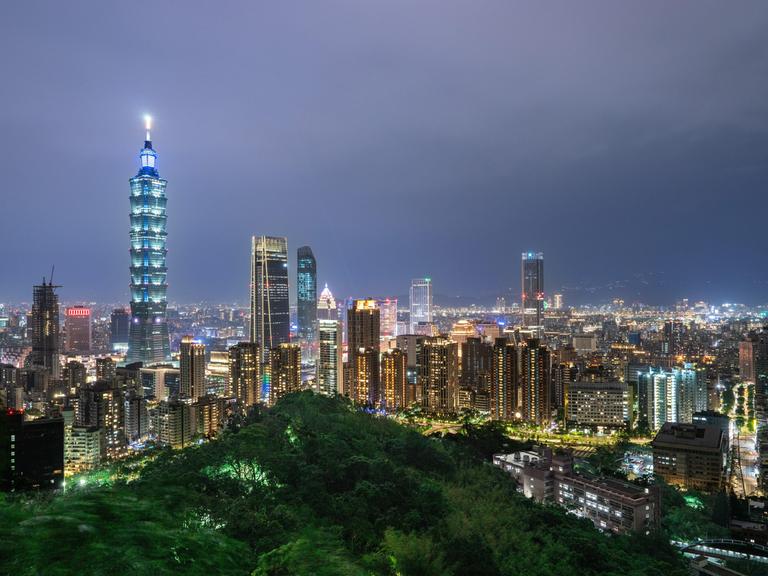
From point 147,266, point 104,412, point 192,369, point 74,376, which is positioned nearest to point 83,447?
point 104,412

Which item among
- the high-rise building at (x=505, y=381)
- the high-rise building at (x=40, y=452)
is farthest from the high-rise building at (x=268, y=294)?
the high-rise building at (x=40, y=452)

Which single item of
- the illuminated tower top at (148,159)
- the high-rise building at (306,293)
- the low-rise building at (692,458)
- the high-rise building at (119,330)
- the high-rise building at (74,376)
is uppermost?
the illuminated tower top at (148,159)

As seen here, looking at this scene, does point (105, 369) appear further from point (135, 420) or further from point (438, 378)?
point (438, 378)

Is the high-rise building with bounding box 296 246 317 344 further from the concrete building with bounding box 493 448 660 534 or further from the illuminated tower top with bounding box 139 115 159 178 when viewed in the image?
the concrete building with bounding box 493 448 660 534

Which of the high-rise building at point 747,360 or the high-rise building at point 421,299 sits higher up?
the high-rise building at point 421,299

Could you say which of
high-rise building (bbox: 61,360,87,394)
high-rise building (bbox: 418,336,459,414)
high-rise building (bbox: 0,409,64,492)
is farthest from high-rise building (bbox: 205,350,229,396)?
high-rise building (bbox: 0,409,64,492)

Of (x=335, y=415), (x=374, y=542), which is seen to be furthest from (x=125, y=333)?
(x=374, y=542)

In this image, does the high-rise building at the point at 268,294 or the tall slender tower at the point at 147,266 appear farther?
the high-rise building at the point at 268,294

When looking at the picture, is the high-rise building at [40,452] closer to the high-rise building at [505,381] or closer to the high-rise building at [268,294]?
the high-rise building at [505,381]
